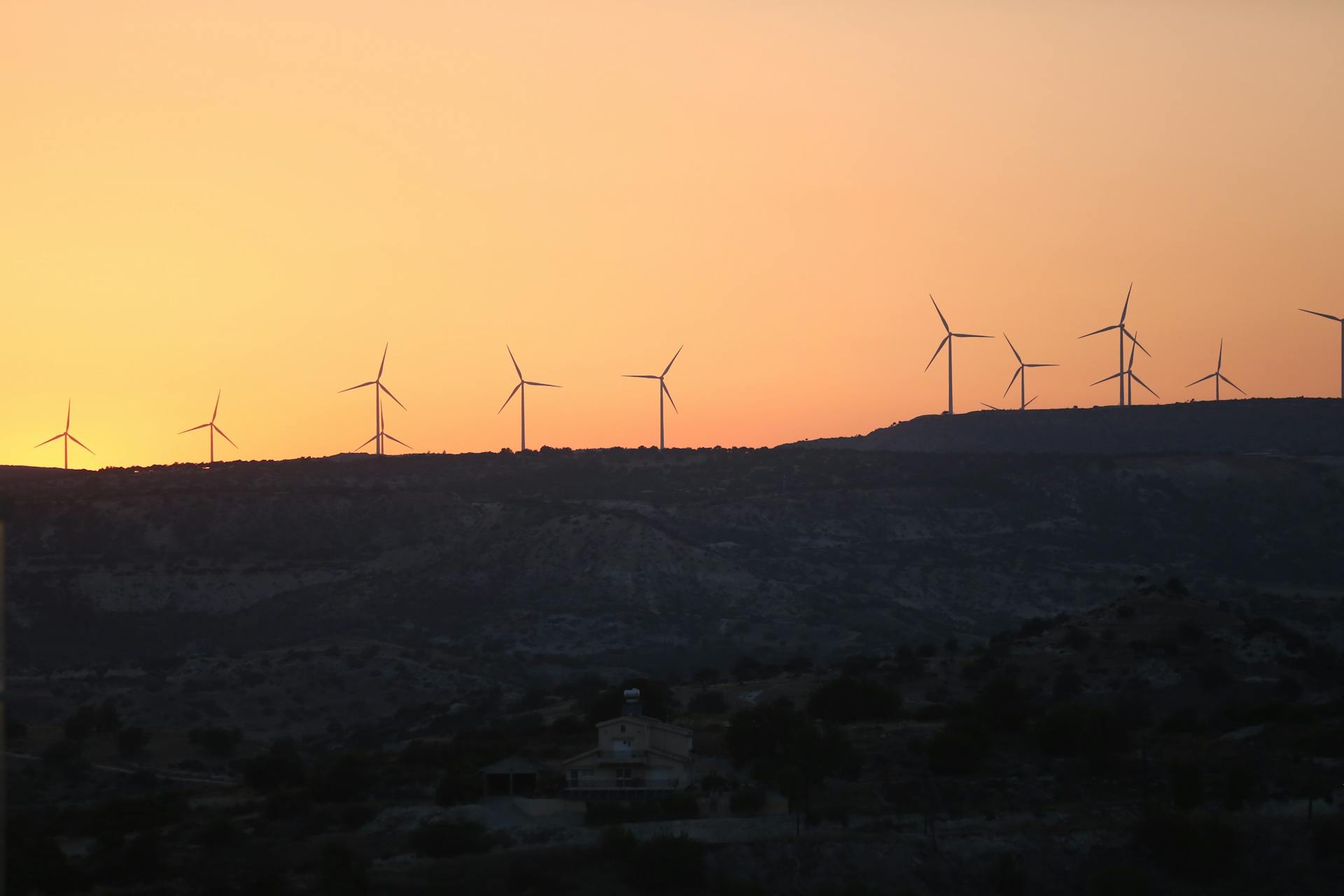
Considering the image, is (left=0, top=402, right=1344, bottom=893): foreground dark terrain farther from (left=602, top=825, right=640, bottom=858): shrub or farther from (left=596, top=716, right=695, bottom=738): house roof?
(left=596, top=716, right=695, bottom=738): house roof

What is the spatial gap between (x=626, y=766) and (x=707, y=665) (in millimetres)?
53329

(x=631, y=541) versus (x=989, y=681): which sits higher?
(x=631, y=541)

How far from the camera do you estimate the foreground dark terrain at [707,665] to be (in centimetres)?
5256

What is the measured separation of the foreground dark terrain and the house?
47.9 inches

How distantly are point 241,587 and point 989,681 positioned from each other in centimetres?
7379

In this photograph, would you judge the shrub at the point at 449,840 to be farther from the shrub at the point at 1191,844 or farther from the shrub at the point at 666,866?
the shrub at the point at 1191,844

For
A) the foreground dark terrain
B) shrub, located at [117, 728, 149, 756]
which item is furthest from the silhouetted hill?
shrub, located at [117, 728, 149, 756]

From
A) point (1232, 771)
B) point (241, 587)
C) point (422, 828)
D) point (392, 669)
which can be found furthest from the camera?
point (241, 587)

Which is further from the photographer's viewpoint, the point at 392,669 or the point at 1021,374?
the point at 1021,374

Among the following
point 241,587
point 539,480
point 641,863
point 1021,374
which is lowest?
point 641,863

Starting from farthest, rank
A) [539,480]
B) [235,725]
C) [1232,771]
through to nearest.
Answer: [539,480] < [235,725] < [1232,771]

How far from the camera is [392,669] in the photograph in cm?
10562

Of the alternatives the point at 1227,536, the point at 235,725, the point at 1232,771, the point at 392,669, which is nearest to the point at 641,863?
the point at 1232,771

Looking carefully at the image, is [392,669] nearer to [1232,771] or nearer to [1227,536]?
[1232,771]
